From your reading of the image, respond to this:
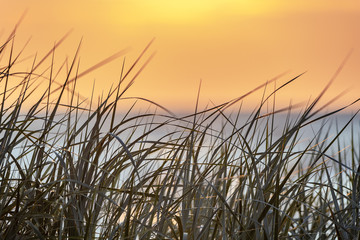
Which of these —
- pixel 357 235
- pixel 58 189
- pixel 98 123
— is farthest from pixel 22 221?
pixel 357 235

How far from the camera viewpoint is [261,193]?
4.93 feet

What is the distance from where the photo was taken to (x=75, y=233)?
158 cm

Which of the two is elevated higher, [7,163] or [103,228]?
[7,163]

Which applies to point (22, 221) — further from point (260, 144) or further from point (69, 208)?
point (260, 144)

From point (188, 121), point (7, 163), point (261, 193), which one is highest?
point (188, 121)

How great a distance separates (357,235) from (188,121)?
2.15 ft

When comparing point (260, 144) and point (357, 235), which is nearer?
point (357, 235)

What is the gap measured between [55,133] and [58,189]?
0.51 meters

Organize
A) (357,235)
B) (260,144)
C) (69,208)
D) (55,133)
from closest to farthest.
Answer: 1. (69,208)
2. (357,235)
3. (260,144)
4. (55,133)

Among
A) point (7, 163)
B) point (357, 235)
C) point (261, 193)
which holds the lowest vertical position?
point (357, 235)

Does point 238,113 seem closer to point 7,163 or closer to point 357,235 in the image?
point 357,235

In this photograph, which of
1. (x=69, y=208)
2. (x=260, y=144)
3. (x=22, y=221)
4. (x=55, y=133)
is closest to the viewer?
(x=22, y=221)

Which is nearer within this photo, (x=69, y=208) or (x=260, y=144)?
(x=69, y=208)

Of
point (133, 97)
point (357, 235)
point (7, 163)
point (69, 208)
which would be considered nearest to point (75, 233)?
point (69, 208)
